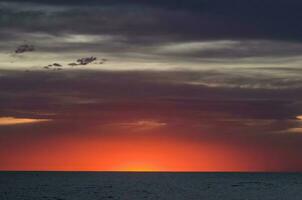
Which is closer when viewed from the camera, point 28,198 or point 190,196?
point 28,198

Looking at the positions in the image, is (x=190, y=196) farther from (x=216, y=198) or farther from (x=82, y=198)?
(x=82, y=198)

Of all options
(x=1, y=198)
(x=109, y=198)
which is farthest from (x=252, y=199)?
(x=1, y=198)

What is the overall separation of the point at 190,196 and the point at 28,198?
3314 cm

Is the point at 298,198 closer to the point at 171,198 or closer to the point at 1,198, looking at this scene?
the point at 171,198

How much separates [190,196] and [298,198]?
21.9 metres

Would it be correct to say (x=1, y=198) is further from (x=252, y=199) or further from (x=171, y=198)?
(x=252, y=199)

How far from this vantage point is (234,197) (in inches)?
5748

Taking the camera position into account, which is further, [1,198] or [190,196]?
[190,196]

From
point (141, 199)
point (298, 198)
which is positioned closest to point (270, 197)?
point (298, 198)

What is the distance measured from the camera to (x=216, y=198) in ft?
473

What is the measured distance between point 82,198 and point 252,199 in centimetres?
3257

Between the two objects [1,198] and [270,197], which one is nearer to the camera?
[1,198]

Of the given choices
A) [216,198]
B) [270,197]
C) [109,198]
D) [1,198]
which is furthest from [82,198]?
[270,197]

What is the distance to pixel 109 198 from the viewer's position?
141875 mm
